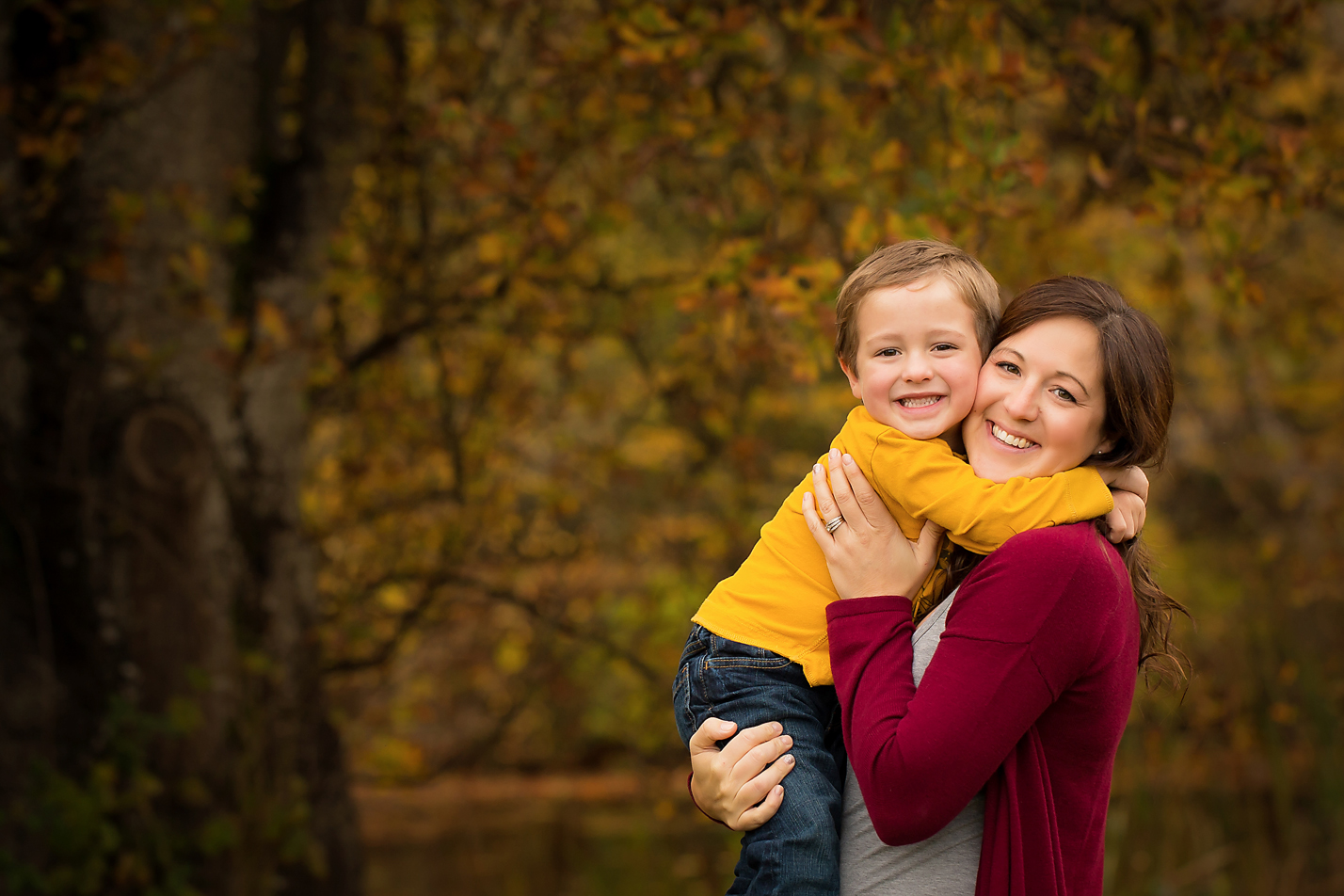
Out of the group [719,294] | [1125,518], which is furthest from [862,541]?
[719,294]

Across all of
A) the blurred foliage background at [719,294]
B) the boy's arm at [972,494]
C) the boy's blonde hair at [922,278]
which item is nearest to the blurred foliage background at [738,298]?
the blurred foliage background at [719,294]

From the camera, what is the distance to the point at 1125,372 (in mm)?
1619

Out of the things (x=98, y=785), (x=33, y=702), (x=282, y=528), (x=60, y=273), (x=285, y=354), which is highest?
(x=60, y=273)

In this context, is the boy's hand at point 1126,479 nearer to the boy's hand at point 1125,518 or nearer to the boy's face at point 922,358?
the boy's hand at point 1125,518

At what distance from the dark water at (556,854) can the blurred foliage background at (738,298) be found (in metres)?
0.89

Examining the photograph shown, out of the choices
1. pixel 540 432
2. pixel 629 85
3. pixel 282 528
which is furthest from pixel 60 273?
pixel 540 432

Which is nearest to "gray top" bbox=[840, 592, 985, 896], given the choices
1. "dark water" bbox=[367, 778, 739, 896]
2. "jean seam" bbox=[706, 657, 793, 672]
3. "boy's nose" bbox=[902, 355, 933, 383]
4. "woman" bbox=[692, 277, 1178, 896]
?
"woman" bbox=[692, 277, 1178, 896]

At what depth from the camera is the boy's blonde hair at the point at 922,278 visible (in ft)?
5.82

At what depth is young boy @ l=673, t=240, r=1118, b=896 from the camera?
166 cm

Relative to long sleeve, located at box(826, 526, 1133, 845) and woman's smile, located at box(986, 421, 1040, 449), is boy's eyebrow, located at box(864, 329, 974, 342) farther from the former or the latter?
long sleeve, located at box(826, 526, 1133, 845)

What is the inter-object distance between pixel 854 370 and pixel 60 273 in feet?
9.79

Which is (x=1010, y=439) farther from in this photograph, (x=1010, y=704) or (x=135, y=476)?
(x=135, y=476)

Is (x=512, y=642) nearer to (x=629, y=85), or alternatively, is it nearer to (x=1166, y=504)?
(x=629, y=85)

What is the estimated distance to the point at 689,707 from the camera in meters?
1.88
